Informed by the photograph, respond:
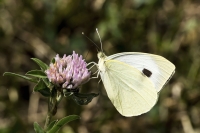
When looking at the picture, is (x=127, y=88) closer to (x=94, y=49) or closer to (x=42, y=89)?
(x=42, y=89)

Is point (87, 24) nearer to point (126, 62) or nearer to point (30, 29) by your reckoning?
point (30, 29)

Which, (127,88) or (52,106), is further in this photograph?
(127,88)

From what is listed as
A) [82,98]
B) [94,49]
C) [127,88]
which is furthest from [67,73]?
[94,49]

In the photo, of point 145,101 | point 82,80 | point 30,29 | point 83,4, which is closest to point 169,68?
point 145,101

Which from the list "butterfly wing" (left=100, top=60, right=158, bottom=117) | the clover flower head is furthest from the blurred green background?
the clover flower head

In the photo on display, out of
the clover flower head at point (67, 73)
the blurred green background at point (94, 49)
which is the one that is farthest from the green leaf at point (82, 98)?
the blurred green background at point (94, 49)

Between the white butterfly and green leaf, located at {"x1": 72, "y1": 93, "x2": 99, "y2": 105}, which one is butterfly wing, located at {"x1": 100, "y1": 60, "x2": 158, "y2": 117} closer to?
the white butterfly
